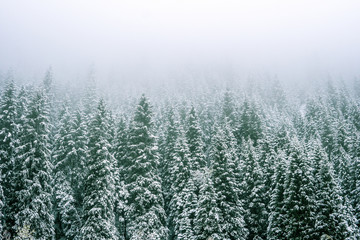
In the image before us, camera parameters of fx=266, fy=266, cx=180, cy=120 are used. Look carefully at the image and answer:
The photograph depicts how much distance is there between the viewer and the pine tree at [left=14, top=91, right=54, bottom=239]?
80.8 ft

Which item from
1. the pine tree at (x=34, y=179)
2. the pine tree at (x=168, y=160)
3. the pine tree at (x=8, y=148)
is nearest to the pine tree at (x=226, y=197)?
the pine tree at (x=168, y=160)

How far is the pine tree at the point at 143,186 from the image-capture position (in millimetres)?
26469

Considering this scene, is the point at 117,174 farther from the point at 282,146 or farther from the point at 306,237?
the point at 282,146

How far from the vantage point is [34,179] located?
1005 inches

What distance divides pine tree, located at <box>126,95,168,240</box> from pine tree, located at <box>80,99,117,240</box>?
212 cm

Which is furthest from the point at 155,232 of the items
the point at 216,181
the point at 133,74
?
the point at 133,74

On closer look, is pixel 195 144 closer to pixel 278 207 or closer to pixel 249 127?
pixel 278 207

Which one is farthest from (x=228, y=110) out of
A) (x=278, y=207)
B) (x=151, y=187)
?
(x=151, y=187)

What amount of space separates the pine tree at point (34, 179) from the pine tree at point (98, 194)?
3653 mm

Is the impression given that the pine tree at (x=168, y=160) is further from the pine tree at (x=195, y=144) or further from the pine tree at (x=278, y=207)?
the pine tree at (x=278, y=207)

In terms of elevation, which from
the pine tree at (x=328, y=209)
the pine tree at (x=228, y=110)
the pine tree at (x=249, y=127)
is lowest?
the pine tree at (x=328, y=209)

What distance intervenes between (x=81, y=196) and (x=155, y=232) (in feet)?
32.4

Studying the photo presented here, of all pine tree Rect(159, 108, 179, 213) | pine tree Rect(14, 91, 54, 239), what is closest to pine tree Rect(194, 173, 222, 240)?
pine tree Rect(159, 108, 179, 213)

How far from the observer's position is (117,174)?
101 feet
